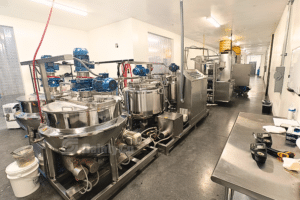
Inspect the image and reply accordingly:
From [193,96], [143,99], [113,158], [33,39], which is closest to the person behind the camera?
[113,158]

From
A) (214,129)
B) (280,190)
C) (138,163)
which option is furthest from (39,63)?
(214,129)

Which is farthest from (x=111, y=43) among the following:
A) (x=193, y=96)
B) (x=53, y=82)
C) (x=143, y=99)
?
(x=193, y=96)

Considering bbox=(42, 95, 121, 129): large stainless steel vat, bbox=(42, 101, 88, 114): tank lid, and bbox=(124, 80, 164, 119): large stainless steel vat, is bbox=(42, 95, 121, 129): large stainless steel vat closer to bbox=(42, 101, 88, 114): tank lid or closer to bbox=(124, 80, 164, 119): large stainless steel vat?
bbox=(42, 101, 88, 114): tank lid

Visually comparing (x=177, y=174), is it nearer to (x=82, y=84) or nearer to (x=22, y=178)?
(x=82, y=84)

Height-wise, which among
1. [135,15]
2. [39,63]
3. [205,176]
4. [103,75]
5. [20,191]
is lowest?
[205,176]

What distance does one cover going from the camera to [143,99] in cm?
249

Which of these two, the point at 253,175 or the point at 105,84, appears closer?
the point at 253,175

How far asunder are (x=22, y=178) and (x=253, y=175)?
6.69 ft

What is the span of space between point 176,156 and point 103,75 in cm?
158

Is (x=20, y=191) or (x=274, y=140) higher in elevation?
(x=274, y=140)

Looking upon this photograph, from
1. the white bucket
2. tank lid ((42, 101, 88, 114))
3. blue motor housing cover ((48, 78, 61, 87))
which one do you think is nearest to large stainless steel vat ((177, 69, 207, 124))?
tank lid ((42, 101, 88, 114))

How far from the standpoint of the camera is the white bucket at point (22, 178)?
57.6 inches

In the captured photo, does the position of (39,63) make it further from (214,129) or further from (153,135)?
(214,129)

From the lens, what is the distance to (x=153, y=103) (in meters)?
2.56
